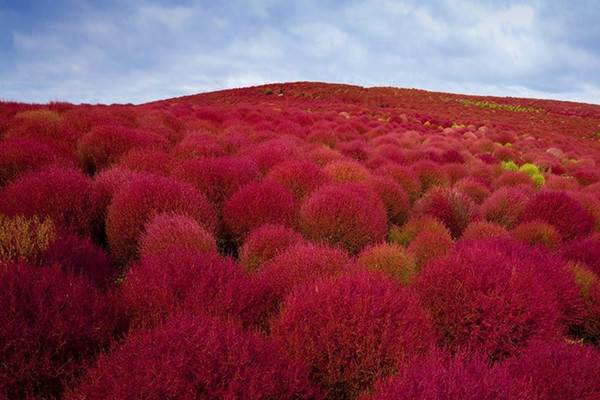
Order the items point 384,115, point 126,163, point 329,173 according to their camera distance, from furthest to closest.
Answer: point 384,115 < point 329,173 < point 126,163

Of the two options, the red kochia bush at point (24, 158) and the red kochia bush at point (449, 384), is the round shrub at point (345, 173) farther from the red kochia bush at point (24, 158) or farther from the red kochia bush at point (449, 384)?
the red kochia bush at point (449, 384)

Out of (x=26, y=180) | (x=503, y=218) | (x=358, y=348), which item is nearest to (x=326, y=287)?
(x=358, y=348)

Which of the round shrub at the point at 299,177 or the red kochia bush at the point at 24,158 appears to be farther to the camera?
the round shrub at the point at 299,177

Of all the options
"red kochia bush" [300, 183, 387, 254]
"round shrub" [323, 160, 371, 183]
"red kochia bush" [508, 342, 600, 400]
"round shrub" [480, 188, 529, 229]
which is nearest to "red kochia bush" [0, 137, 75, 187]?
"red kochia bush" [300, 183, 387, 254]

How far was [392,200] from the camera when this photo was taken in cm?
598

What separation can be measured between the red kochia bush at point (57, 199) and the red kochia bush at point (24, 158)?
0.72 m

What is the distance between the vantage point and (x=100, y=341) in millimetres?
2184

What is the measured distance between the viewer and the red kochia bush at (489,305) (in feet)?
9.14

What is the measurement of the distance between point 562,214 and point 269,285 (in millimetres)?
4844

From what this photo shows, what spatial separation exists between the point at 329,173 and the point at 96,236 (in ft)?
10.9

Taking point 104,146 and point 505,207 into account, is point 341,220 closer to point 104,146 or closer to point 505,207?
point 505,207

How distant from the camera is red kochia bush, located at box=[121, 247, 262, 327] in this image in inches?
96.0

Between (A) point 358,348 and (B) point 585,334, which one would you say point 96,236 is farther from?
(B) point 585,334

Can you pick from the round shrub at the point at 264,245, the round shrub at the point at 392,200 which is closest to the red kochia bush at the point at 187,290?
the round shrub at the point at 264,245
